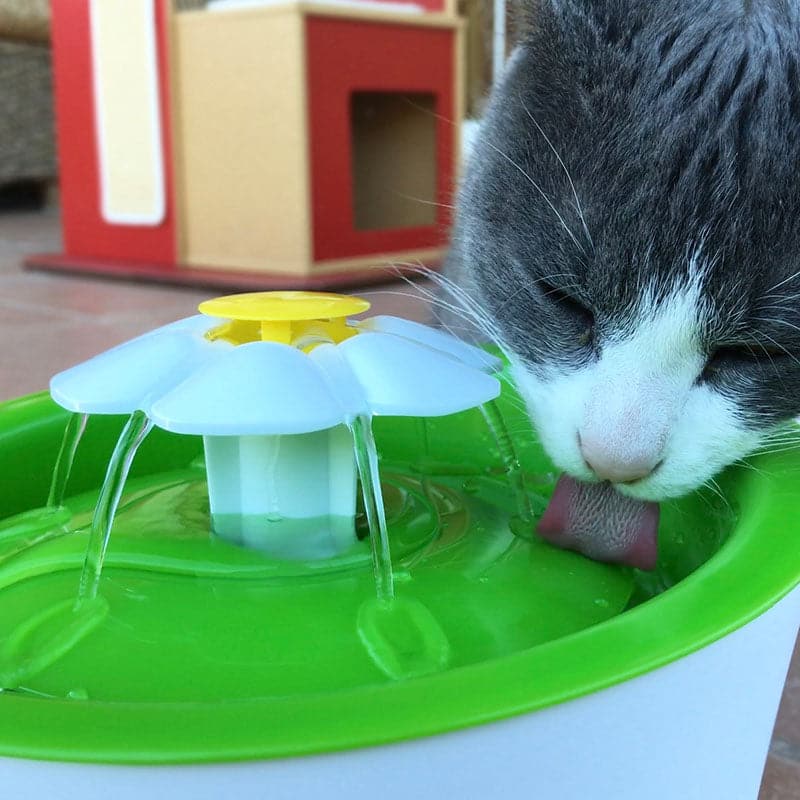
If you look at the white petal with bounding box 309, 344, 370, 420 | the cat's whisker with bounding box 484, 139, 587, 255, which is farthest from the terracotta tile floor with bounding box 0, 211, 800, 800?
the white petal with bounding box 309, 344, 370, 420

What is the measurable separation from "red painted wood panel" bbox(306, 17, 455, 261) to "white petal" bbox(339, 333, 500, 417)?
175 cm

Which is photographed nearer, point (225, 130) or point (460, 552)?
point (460, 552)

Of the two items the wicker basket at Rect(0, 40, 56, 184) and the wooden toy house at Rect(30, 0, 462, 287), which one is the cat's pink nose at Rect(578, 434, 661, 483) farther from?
the wicker basket at Rect(0, 40, 56, 184)

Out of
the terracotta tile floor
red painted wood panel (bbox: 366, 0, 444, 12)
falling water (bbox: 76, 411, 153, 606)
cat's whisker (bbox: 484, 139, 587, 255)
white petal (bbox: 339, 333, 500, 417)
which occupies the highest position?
red painted wood panel (bbox: 366, 0, 444, 12)

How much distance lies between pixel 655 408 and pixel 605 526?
10cm

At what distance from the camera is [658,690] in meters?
0.42

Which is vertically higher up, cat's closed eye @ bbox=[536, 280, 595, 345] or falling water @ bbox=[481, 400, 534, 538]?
cat's closed eye @ bbox=[536, 280, 595, 345]

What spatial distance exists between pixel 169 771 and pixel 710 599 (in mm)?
Result: 234

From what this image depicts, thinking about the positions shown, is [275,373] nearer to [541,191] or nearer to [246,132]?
[541,191]

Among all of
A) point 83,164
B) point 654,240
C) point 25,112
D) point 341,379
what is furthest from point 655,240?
point 25,112

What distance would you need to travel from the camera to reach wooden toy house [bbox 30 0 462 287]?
230 centimetres

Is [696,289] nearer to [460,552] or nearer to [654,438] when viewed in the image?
[654,438]

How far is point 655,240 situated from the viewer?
0.63 metres

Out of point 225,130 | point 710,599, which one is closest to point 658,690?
point 710,599
